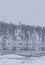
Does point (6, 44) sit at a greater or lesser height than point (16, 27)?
lesser

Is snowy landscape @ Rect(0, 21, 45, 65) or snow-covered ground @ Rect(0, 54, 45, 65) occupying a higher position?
snowy landscape @ Rect(0, 21, 45, 65)

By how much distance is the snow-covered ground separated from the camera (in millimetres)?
978

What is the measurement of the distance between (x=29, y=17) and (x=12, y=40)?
19 centimetres

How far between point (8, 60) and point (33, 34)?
237mm

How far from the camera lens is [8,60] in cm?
100

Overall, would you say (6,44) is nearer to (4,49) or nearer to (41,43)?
(4,49)

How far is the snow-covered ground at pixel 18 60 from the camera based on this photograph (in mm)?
978

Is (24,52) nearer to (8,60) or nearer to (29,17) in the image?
(8,60)

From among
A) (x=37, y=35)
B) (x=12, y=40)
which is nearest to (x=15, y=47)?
(x=12, y=40)

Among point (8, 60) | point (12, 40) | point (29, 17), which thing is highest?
point (29, 17)

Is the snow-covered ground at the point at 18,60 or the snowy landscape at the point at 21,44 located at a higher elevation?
the snowy landscape at the point at 21,44

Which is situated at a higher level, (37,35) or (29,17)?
(29,17)

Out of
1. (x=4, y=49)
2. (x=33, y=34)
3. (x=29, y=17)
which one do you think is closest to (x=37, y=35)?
(x=33, y=34)

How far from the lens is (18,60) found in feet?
3.27
